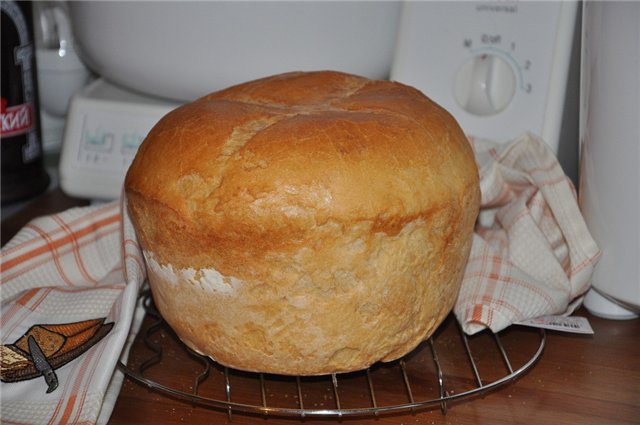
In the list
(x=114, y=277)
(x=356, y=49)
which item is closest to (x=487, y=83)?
(x=356, y=49)

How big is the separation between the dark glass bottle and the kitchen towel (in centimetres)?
29

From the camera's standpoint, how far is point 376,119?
77 cm

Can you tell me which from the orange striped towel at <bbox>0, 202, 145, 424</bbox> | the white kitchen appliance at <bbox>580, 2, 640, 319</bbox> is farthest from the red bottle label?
the white kitchen appliance at <bbox>580, 2, 640, 319</bbox>

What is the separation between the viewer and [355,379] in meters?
0.85

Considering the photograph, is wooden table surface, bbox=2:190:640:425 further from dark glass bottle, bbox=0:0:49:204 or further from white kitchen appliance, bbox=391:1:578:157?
dark glass bottle, bbox=0:0:49:204

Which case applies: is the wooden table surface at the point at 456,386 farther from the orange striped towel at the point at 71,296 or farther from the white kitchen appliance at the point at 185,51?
the white kitchen appliance at the point at 185,51

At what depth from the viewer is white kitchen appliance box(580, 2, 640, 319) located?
864mm

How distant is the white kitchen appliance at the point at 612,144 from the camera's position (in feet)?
2.83

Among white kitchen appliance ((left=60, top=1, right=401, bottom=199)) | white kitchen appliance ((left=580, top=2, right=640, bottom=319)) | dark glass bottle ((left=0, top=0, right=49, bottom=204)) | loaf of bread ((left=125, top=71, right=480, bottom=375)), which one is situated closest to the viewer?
loaf of bread ((left=125, top=71, right=480, bottom=375))

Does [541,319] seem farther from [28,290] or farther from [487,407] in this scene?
[28,290]

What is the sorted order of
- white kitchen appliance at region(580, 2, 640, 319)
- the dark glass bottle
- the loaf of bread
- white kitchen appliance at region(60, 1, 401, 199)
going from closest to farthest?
1. the loaf of bread
2. white kitchen appliance at region(580, 2, 640, 319)
3. white kitchen appliance at region(60, 1, 401, 199)
4. the dark glass bottle

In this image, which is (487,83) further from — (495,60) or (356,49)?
(356,49)

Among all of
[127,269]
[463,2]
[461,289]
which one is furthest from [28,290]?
[463,2]

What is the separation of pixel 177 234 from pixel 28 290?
300mm
